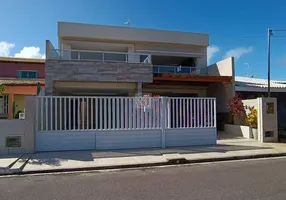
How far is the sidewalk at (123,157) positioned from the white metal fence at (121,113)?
3.49 ft

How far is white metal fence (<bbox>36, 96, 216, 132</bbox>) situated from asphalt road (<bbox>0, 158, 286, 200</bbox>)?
10.4ft

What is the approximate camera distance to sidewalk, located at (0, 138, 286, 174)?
300 inches

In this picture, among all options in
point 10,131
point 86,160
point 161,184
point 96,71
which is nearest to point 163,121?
point 86,160

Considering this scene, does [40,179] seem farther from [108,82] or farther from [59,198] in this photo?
[108,82]

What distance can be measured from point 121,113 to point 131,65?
16.6 ft

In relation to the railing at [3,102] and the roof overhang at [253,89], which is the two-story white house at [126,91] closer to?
the roof overhang at [253,89]

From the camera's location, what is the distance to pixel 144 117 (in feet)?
34.7

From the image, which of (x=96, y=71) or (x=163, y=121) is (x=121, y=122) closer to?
Answer: (x=163, y=121)

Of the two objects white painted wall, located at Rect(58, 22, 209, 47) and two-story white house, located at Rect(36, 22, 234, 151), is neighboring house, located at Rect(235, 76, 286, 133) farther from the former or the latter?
white painted wall, located at Rect(58, 22, 209, 47)

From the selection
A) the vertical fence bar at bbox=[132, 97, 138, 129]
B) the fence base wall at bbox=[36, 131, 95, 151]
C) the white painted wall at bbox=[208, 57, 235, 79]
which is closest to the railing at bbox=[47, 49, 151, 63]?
the vertical fence bar at bbox=[132, 97, 138, 129]

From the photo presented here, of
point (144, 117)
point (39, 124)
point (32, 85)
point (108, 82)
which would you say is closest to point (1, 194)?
point (39, 124)

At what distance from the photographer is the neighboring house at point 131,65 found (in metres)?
14.2

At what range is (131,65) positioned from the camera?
48.4ft

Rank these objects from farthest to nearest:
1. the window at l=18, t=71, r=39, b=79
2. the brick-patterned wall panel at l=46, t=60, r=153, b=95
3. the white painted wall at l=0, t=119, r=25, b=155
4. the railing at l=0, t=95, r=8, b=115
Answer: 1. the window at l=18, t=71, r=39, b=79
2. the railing at l=0, t=95, r=8, b=115
3. the brick-patterned wall panel at l=46, t=60, r=153, b=95
4. the white painted wall at l=0, t=119, r=25, b=155
